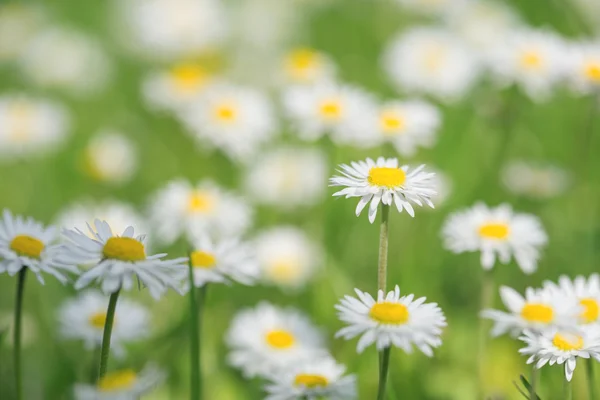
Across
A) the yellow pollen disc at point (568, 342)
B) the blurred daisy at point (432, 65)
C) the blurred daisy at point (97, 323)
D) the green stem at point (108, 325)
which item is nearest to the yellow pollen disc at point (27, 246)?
the green stem at point (108, 325)

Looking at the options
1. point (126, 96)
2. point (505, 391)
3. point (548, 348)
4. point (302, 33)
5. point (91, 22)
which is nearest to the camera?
point (548, 348)

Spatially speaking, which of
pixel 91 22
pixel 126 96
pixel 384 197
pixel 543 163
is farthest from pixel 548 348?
pixel 91 22

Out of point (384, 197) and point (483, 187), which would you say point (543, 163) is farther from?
point (384, 197)

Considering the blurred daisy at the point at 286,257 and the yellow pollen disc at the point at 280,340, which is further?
the blurred daisy at the point at 286,257

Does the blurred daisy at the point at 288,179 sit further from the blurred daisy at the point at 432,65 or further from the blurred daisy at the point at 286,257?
the blurred daisy at the point at 432,65

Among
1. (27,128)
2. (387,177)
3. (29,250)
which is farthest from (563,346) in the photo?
(27,128)

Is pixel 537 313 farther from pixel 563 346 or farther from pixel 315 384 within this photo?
pixel 315 384
